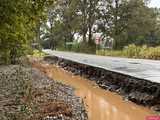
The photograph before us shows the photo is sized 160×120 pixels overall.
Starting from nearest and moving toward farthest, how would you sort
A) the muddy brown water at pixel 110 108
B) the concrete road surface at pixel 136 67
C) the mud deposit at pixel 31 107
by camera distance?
the mud deposit at pixel 31 107 → the muddy brown water at pixel 110 108 → the concrete road surface at pixel 136 67

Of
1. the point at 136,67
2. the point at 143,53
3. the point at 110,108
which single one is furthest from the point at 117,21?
the point at 110,108

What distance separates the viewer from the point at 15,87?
1272 cm

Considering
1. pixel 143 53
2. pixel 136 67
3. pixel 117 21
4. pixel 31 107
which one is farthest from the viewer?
pixel 117 21

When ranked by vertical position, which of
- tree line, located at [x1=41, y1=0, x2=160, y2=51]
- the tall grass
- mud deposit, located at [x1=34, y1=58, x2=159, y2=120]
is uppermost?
tree line, located at [x1=41, y1=0, x2=160, y2=51]

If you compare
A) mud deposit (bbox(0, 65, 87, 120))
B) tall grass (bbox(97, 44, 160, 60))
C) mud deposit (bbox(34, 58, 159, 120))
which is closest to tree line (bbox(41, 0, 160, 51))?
tall grass (bbox(97, 44, 160, 60))

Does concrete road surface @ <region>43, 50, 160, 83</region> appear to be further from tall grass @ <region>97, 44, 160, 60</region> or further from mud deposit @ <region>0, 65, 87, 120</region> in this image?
tall grass @ <region>97, 44, 160, 60</region>

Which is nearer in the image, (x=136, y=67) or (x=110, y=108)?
(x=110, y=108)

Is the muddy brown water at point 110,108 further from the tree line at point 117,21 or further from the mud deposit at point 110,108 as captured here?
the tree line at point 117,21

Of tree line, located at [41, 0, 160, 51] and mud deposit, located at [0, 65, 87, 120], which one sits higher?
tree line, located at [41, 0, 160, 51]

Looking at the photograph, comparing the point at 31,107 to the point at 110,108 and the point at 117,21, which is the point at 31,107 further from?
the point at 117,21

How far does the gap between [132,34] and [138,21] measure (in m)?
3.05

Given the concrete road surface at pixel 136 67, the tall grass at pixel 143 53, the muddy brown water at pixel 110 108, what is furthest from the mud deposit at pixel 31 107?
the tall grass at pixel 143 53

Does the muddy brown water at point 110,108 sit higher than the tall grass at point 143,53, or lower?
lower

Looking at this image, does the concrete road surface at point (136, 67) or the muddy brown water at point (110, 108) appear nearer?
the muddy brown water at point (110, 108)
